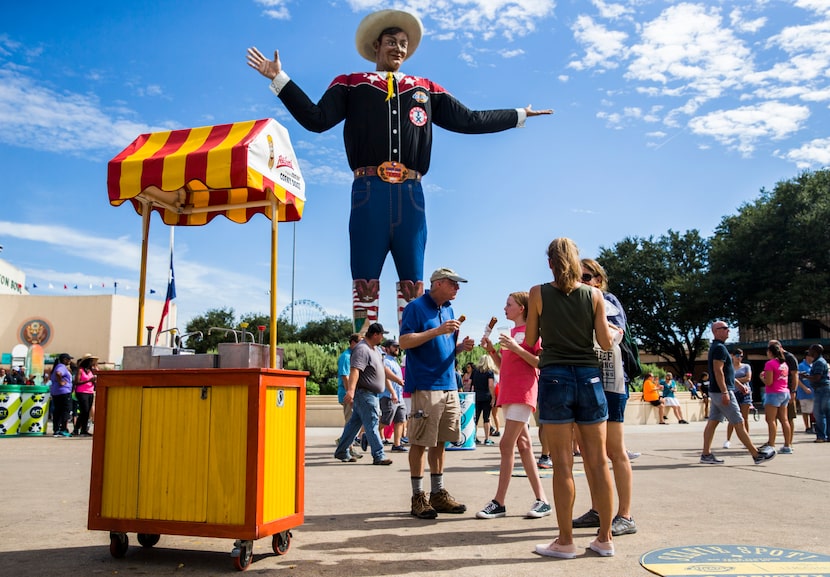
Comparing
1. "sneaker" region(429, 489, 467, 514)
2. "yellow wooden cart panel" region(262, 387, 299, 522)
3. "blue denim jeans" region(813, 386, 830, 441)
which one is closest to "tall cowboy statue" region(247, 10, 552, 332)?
"sneaker" region(429, 489, 467, 514)

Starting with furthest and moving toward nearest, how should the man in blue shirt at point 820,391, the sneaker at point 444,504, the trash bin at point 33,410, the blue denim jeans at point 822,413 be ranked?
1. the trash bin at point 33,410
2. the blue denim jeans at point 822,413
3. the man in blue shirt at point 820,391
4. the sneaker at point 444,504

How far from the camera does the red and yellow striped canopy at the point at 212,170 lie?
4.80m

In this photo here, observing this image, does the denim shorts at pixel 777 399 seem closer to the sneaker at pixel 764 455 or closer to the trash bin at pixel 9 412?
Result: the sneaker at pixel 764 455

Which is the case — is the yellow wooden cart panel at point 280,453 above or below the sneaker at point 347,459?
above

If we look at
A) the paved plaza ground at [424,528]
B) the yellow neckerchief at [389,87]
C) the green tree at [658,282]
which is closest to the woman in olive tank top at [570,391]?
the paved plaza ground at [424,528]

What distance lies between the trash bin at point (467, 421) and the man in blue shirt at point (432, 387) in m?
5.94

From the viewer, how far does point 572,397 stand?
176 inches

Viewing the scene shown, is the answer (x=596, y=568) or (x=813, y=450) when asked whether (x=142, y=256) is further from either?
(x=813, y=450)

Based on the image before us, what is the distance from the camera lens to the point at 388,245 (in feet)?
32.8

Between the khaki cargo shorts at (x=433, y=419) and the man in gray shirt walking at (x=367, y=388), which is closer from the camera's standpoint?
the khaki cargo shorts at (x=433, y=419)

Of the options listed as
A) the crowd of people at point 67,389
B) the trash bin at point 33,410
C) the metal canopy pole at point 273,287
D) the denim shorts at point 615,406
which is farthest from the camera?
the trash bin at point 33,410

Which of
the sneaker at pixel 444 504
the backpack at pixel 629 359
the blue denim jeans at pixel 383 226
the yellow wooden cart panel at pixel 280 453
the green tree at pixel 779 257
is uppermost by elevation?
the green tree at pixel 779 257

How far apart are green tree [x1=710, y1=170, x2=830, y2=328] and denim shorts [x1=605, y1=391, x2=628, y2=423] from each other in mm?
37404

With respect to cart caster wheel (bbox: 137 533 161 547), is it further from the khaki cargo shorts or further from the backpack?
the backpack
